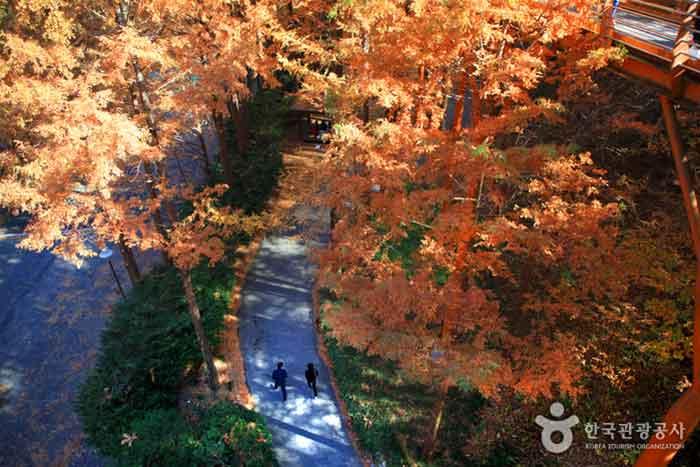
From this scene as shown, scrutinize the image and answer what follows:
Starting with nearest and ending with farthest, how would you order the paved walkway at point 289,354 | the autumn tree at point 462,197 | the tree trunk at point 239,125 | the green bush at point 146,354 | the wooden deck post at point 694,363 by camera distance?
1. the wooden deck post at point 694,363
2. the autumn tree at point 462,197
3. the green bush at point 146,354
4. the paved walkway at point 289,354
5. the tree trunk at point 239,125

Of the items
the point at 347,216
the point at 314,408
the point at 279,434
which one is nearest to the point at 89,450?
the point at 279,434

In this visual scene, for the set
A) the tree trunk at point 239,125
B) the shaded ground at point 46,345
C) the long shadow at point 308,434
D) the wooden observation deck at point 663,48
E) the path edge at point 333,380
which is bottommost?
the shaded ground at point 46,345

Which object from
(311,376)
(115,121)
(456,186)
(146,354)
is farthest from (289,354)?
(115,121)

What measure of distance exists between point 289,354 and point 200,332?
Answer: 265cm

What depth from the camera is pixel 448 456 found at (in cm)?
965

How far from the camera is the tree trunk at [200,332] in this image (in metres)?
9.74

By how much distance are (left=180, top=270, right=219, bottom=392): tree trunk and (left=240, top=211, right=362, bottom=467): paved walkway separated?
92 cm

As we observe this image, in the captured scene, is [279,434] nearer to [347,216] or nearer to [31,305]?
[347,216]

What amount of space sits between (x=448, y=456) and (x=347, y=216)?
19.1ft

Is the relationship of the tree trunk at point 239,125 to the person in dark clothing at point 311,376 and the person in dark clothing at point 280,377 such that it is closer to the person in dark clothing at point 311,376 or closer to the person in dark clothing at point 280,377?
the person in dark clothing at point 280,377

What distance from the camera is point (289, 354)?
11.9m

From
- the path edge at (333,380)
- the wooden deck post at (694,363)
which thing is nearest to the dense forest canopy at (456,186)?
the wooden deck post at (694,363)

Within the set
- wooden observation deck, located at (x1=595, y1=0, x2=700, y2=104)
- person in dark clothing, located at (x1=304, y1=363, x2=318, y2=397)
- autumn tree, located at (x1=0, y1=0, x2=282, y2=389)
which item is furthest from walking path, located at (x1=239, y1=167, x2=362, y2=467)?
wooden observation deck, located at (x1=595, y1=0, x2=700, y2=104)

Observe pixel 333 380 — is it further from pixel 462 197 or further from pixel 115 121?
pixel 115 121
